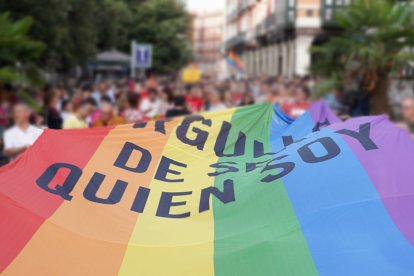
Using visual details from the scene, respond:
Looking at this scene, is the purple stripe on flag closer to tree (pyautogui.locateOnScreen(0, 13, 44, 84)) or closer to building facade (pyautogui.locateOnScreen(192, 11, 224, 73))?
tree (pyautogui.locateOnScreen(0, 13, 44, 84))

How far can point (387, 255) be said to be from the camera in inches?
179

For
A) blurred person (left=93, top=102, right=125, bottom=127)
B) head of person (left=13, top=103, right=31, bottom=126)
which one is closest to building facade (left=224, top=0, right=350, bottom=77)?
blurred person (left=93, top=102, right=125, bottom=127)

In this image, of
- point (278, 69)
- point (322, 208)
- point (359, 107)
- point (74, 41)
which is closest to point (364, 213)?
point (322, 208)

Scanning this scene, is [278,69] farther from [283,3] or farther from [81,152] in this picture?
[81,152]

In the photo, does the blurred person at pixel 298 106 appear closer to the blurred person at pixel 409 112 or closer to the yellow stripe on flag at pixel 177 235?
the blurred person at pixel 409 112

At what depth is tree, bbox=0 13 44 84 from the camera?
1386cm

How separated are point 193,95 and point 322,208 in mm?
10558

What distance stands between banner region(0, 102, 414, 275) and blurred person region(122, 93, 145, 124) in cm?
486

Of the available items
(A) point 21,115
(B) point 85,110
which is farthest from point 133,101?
(A) point 21,115

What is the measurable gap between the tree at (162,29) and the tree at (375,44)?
40.3 meters

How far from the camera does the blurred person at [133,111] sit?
11.4 meters

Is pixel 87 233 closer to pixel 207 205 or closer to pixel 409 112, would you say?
pixel 207 205

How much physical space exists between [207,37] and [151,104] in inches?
5847

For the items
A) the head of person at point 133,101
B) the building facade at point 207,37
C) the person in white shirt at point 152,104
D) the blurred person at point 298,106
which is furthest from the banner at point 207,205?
the building facade at point 207,37
